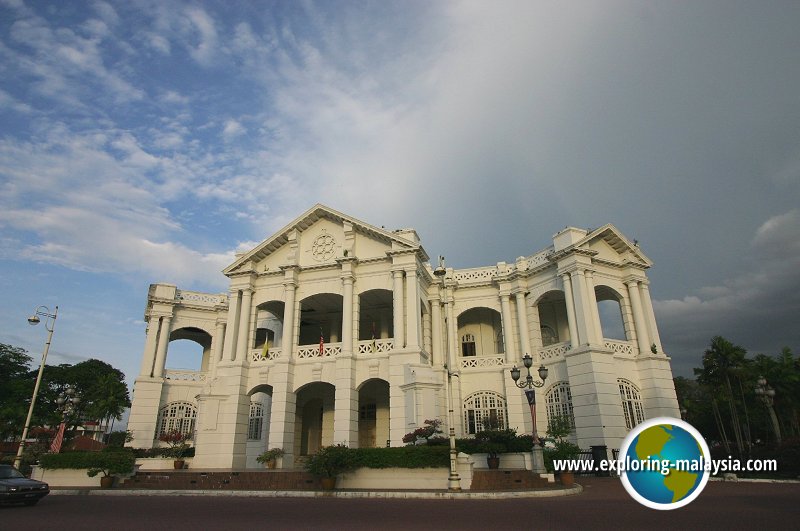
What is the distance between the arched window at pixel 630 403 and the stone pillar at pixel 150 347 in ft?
95.7

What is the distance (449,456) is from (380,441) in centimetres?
1181

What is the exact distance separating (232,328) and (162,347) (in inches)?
321

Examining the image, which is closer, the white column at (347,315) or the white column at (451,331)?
the white column at (347,315)

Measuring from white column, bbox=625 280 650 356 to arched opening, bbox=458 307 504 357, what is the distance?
800 cm

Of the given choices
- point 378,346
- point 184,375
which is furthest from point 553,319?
point 184,375

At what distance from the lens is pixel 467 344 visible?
106 feet

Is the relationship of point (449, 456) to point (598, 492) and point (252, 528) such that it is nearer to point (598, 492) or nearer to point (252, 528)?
point (598, 492)

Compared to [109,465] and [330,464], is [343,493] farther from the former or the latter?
[109,465]

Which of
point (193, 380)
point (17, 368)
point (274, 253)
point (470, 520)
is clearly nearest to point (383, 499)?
point (470, 520)

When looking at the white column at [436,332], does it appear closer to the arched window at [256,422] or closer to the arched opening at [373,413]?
the arched opening at [373,413]

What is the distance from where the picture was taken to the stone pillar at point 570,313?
25.5 metres

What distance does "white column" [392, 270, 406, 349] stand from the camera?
82.0 ft

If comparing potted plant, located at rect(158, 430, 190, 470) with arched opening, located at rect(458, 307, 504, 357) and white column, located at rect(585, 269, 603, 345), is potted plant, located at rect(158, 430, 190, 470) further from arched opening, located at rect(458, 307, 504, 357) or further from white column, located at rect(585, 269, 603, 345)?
white column, located at rect(585, 269, 603, 345)

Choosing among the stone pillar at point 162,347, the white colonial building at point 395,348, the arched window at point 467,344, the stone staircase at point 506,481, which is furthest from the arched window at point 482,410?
the stone pillar at point 162,347
